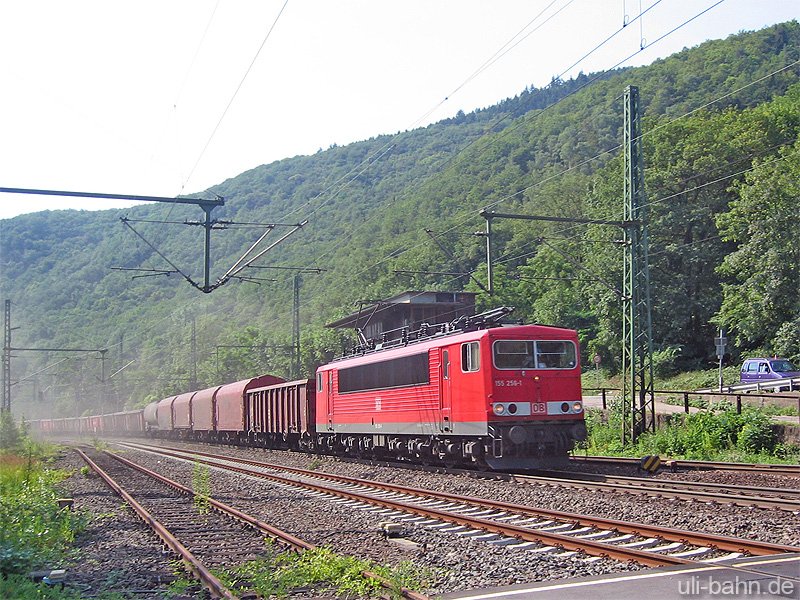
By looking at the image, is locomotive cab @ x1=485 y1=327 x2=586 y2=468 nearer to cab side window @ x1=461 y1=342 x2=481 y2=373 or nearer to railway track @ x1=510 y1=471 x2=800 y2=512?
cab side window @ x1=461 y1=342 x2=481 y2=373

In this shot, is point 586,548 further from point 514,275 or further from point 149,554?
point 514,275

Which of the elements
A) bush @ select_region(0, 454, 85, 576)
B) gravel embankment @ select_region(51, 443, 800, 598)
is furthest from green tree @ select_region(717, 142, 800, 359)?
bush @ select_region(0, 454, 85, 576)

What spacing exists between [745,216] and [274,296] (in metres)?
50.6

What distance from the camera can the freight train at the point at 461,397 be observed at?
18.6 metres

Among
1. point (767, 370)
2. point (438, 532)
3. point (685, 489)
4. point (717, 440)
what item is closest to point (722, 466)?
point (717, 440)

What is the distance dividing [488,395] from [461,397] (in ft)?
3.51

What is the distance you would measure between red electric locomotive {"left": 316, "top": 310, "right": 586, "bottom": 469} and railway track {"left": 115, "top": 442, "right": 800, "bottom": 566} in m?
2.64

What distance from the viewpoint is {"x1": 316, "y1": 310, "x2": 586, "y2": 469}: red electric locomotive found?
1852cm

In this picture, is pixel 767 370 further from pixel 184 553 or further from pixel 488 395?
pixel 184 553

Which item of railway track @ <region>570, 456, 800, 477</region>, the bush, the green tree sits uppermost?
the green tree

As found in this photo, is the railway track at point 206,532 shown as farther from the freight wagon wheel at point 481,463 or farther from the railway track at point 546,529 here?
the freight wagon wheel at point 481,463

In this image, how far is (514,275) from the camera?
70.3 m

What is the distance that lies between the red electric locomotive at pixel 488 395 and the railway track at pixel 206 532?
19.3ft

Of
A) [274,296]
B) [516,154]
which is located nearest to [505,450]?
[274,296]
